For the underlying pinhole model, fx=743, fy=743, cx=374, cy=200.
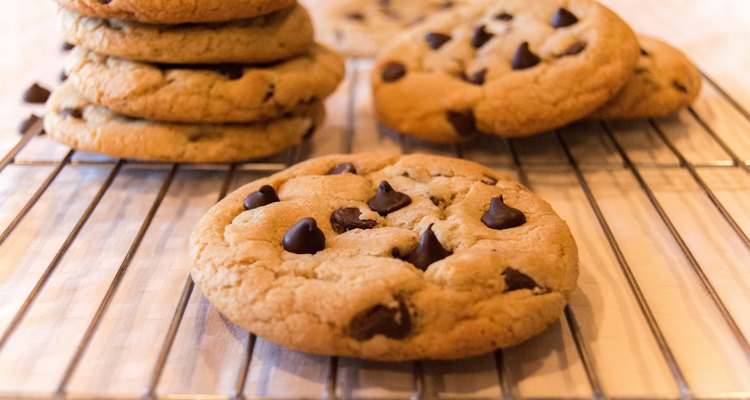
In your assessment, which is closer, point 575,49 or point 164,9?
point 164,9

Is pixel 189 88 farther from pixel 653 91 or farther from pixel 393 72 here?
pixel 653 91

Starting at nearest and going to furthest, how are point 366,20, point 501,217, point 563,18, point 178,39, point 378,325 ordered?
point 378,325 → point 501,217 → point 178,39 → point 563,18 → point 366,20

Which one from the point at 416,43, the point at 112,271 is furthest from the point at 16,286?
the point at 416,43

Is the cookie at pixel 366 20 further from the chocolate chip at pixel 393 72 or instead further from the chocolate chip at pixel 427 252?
the chocolate chip at pixel 427 252

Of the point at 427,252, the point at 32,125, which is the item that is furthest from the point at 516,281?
the point at 32,125

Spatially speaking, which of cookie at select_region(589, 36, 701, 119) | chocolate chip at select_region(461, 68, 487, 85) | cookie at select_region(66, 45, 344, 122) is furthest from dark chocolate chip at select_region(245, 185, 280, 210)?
cookie at select_region(589, 36, 701, 119)

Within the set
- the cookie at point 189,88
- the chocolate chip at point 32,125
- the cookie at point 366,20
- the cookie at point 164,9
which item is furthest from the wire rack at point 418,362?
the cookie at point 366,20

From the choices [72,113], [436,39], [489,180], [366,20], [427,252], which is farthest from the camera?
[366,20]
